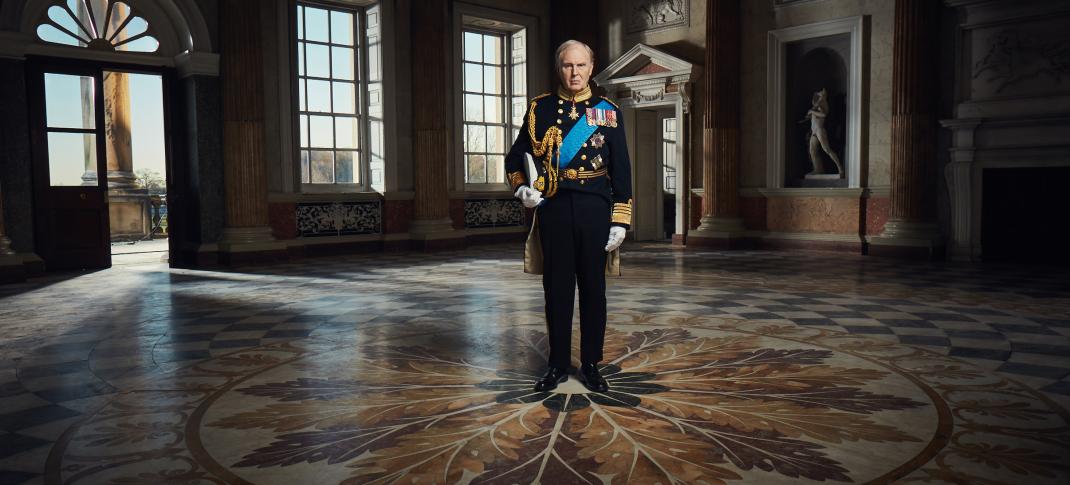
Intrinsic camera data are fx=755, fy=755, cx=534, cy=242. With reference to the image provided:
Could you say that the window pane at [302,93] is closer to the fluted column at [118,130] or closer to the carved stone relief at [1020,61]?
the fluted column at [118,130]

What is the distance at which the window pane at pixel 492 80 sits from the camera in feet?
39.7

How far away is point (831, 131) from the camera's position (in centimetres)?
1030

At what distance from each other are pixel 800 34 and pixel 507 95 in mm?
4544

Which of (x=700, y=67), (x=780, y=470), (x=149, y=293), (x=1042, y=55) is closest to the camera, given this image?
(x=780, y=470)

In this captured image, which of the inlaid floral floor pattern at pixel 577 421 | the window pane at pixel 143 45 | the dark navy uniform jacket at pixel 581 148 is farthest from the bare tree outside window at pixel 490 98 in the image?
the dark navy uniform jacket at pixel 581 148

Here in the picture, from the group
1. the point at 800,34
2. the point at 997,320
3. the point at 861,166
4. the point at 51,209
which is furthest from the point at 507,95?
the point at 997,320

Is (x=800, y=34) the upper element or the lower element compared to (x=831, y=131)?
upper

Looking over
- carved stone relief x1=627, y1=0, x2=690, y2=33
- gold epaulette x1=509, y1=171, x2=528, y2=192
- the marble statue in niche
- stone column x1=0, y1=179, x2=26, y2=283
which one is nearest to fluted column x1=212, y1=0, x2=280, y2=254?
stone column x1=0, y1=179, x2=26, y2=283

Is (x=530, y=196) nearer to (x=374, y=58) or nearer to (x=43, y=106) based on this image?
(x=43, y=106)

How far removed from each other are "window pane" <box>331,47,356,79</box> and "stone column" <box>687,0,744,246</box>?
508 centimetres

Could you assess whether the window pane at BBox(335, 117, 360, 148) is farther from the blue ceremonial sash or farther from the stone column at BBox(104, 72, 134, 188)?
the blue ceremonial sash

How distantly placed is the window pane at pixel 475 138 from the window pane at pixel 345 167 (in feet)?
6.32

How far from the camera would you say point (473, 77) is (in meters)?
11.9

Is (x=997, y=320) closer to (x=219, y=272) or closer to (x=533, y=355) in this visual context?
(x=533, y=355)
